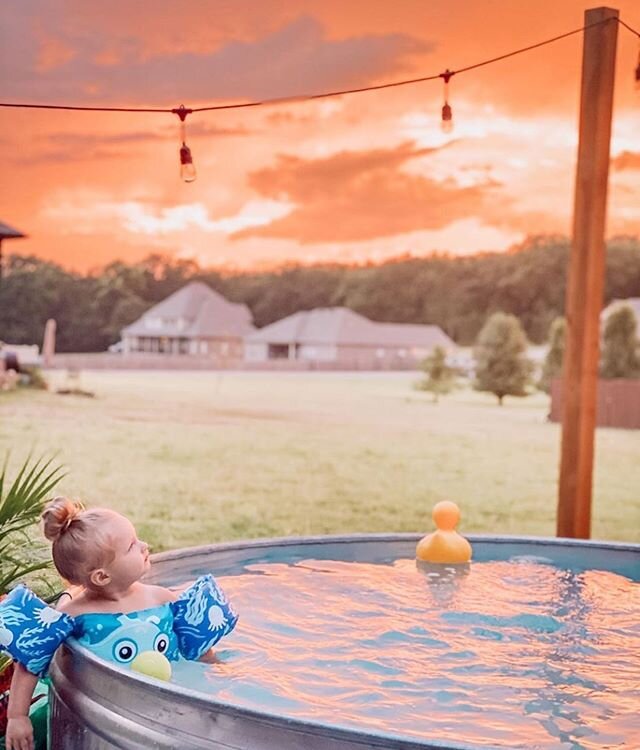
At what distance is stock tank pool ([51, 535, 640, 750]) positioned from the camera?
6.44 feet

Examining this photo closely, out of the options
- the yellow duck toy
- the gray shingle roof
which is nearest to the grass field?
the gray shingle roof

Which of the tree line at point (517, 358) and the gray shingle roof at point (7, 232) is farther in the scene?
the tree line at point (517, 358)

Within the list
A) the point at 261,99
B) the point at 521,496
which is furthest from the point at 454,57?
the point at 521,496

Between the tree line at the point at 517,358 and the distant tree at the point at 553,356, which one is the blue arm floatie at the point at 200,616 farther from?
the distant tree at the point at 553,356

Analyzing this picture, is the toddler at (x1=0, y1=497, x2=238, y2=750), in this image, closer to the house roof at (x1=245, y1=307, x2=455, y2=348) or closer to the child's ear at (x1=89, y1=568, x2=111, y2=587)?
the child's ear at (x1=89, y1=568, x2=111, y2=587)

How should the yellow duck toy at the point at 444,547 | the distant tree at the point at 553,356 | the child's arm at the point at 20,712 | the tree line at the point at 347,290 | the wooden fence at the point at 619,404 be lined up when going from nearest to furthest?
the child's arm at the point at 20,712 < the yellow duck toy at the point at 444,547 < the tree line at the point at 347,290 < the wooden fence at the point at 619,404 < the distant tree at the point at 553,356

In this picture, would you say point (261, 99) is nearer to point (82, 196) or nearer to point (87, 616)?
point (82, 196)

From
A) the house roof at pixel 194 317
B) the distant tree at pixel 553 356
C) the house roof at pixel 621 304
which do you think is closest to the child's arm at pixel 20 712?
the house roof at pixel 194 317

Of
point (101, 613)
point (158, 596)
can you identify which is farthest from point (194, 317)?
point (101, 613)

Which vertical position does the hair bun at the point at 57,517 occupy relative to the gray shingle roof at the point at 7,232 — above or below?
below

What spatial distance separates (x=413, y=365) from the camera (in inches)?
360

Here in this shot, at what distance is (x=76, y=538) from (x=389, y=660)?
3.10 feet

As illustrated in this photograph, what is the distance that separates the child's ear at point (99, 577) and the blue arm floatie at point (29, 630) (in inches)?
4.1

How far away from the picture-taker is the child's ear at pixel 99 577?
7.68 ft
